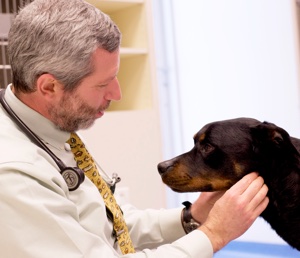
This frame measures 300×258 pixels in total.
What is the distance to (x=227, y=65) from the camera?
12.8 feet

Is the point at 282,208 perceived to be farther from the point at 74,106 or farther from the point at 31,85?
the point at 31,85

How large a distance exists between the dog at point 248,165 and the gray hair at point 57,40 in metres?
0.40

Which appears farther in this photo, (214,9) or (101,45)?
(214,9)

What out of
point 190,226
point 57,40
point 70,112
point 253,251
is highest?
point 57,40

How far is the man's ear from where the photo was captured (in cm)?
141

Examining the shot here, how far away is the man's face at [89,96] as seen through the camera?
1451 millimetres

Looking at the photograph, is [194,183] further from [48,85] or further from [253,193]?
[48,85]

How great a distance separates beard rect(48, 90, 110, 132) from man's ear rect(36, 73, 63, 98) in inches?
1.2

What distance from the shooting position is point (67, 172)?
4.56ft

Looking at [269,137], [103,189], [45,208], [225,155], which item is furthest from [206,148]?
[45,208]

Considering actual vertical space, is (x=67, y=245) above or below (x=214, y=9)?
below

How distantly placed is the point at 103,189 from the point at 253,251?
2.38 metres

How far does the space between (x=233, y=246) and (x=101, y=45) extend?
2.68m

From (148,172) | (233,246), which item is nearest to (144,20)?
(148,172)
